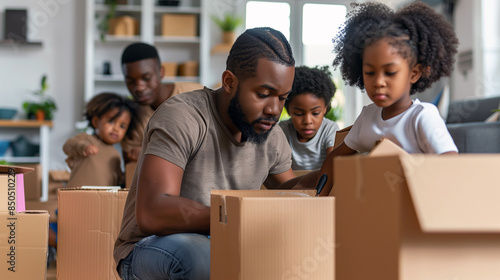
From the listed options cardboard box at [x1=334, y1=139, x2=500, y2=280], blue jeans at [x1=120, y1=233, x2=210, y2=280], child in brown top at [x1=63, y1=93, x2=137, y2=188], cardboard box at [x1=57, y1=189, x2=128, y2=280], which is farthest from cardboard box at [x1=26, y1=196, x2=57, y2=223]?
cardboard box at [x1=334, y1=139, x2=500, y2=280]

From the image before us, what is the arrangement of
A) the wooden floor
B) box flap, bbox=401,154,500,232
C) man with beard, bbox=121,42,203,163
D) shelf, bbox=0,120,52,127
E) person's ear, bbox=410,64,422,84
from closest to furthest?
box flap, bbox=401,154,500,232 < person's ear, bbox=410,64,422,84 < the wooden floor < man with beard, bbox=121,42,203,163 < shelf, bbox=0,120,52,127

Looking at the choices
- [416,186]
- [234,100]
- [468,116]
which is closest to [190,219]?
[234,100]

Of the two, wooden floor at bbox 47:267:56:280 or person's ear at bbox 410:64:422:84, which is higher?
person's ear at bbox 410:64:422:84

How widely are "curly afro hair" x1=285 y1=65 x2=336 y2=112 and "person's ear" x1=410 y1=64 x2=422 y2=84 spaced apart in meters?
0.83

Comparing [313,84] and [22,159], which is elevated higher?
[313,84]

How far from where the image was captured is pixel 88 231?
1.72 m

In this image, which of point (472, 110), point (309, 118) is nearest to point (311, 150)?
point (309, 118)

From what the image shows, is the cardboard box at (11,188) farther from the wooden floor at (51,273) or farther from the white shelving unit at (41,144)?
the white shelving unit at (41,144)

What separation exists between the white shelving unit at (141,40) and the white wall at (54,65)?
27 centimetres

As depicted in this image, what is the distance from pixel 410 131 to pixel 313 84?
3.10ft

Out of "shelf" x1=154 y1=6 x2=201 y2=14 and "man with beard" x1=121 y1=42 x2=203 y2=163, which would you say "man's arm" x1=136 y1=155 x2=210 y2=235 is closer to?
"man with beard" x1=121 y1=42 x2=203 y2=163

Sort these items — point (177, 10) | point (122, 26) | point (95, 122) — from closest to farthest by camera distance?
1. point (95, 122)
2. point (122, 26)
3. point (177, 10)

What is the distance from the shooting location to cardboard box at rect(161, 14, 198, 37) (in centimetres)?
572

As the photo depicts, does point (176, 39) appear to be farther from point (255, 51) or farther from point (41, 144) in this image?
point (255, 51)
